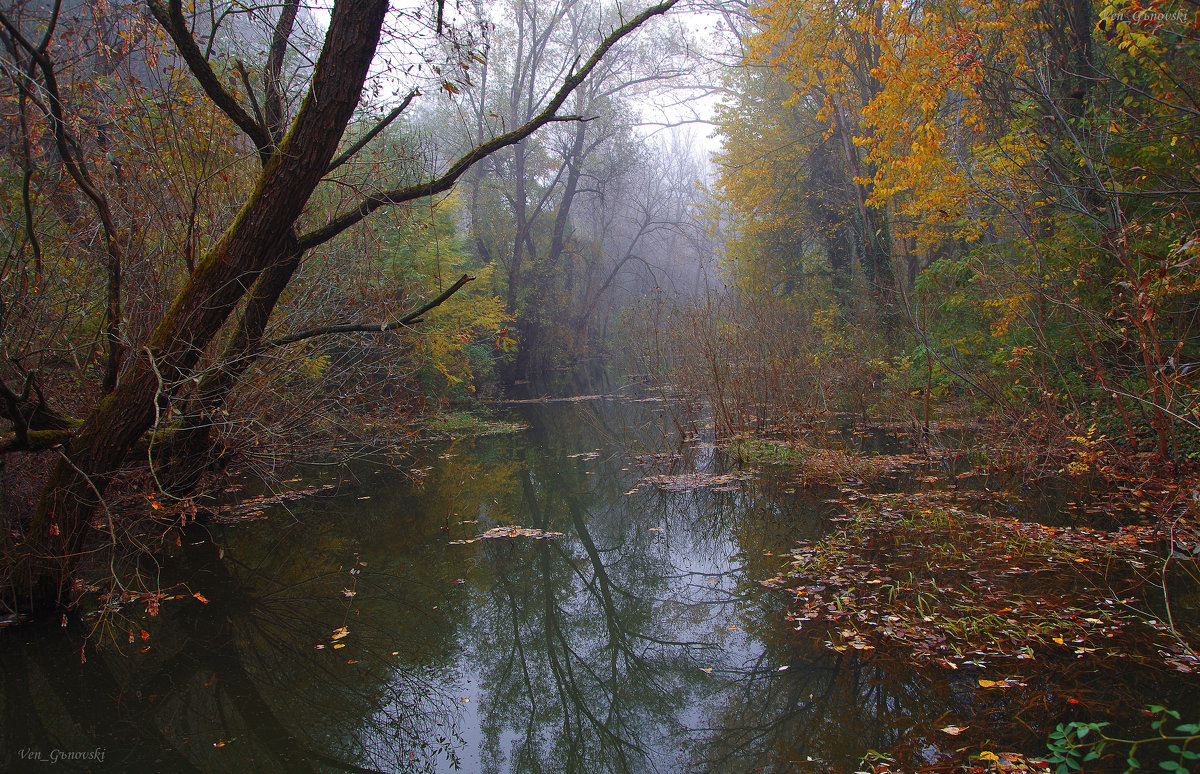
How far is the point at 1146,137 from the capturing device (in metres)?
6.15

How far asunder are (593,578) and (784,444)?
4423mm

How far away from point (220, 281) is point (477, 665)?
9.82 feet

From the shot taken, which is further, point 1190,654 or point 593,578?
point 593,578

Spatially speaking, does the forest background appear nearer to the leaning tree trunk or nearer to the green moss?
the leaning tree trunk

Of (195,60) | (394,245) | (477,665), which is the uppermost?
Answer: (394,245)

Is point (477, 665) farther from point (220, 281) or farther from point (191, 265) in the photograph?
point (191, 265)

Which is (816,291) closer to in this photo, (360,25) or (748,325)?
(748,325)

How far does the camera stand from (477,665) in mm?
4152

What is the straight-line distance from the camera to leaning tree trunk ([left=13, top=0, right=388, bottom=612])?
395cm

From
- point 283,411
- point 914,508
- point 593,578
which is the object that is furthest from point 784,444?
point 283,411

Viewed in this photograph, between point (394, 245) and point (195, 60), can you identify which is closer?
point (195, 60)

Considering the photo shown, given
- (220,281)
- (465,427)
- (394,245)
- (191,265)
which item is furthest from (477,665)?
(394,245)

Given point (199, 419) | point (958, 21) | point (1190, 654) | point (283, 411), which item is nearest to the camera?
point (1190, 654)

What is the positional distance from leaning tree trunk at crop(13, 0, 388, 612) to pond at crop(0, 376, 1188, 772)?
899 mm
